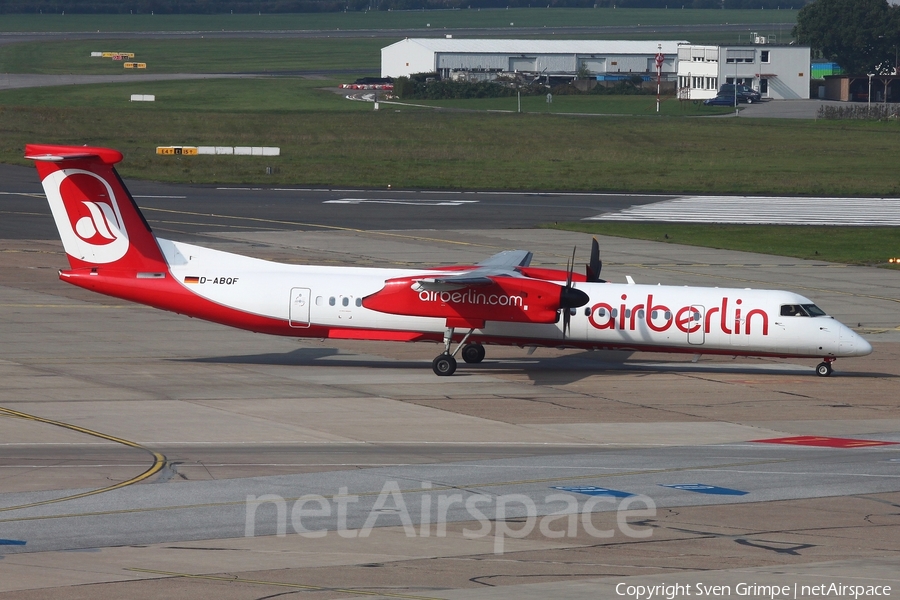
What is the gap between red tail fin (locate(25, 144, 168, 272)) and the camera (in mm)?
32375

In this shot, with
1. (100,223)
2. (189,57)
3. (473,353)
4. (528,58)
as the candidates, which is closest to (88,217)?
(100,223)

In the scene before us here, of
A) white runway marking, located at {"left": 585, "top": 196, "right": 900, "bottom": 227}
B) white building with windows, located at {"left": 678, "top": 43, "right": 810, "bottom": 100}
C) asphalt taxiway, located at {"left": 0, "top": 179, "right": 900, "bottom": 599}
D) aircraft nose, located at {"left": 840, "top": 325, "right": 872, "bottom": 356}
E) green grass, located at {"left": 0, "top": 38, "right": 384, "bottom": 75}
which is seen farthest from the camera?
green grass, located at {"left": 0, "top": 38, "right": 384, "bottom": 75}

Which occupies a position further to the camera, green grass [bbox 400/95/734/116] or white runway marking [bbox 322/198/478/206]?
green grass [bbox 400/95/734/116]

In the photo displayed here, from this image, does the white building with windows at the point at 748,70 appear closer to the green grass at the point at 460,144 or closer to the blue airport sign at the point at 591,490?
the green grass at the point at 460,144

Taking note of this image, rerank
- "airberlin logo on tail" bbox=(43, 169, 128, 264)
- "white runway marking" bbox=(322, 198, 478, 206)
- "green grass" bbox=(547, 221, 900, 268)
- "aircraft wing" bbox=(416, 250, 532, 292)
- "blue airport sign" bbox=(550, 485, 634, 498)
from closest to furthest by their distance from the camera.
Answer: "blue airport sign" bbox=(550, 485, 634, 498) < "aircraft wing" bbox=(416, 250, 532, 292) < "airberlin logo on tail" bbox=(43, 169, 128, 264) < "green grass" bbox=(547, 221, 900, 268) < "white runway marking" bbox=(322, 198, 478, 206)

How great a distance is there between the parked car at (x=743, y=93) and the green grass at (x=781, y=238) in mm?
80276

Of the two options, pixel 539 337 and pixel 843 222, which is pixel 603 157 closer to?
pixel 843 222

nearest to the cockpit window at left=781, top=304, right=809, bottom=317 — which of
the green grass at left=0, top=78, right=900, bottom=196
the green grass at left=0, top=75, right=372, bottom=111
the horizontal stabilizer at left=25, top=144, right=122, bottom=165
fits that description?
the horizontal stabilizer at left=25, top=144, right=122, bottom=165

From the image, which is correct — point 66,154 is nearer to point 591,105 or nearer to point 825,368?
point 825,368

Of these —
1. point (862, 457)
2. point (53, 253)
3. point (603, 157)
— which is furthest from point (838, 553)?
point (603, 157)

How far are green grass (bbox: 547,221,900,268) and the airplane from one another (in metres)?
22.3

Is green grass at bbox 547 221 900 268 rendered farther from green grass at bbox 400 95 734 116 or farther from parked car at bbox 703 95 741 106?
parked car at bbox 703 95 741 106

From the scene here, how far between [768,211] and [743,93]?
7627cm

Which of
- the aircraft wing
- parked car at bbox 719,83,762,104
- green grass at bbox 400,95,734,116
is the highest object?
parked car at bbox 719,83,762,104
